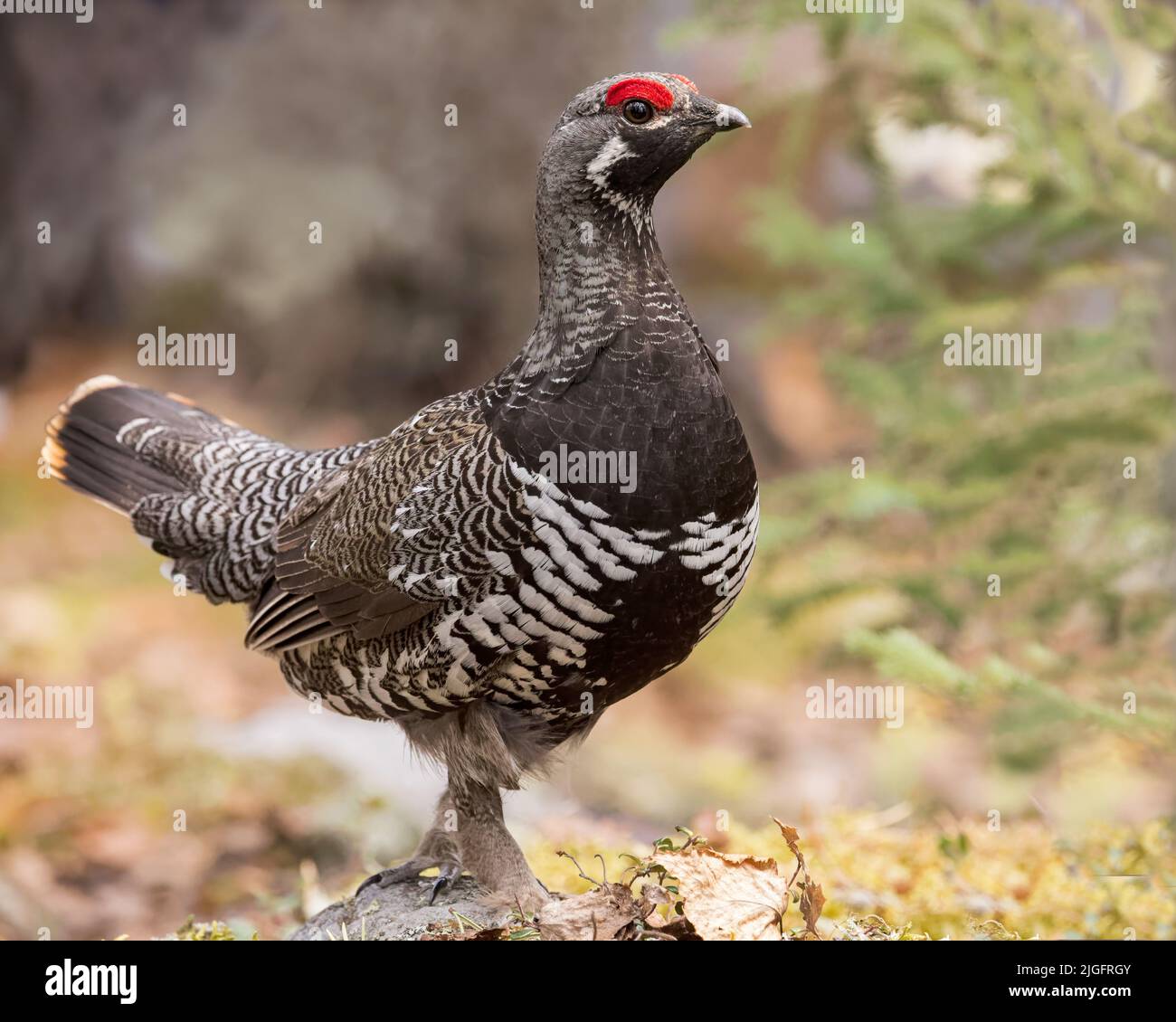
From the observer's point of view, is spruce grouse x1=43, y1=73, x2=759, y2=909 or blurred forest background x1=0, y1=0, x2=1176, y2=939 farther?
blurred forest background x1=0, y1=0, x2=1176, y2=939

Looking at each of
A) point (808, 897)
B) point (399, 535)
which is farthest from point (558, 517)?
point (808, 897)

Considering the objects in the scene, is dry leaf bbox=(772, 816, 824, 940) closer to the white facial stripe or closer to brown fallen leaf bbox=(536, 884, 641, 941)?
brown fallen leaf bbox=(536, 884, 641, 941)

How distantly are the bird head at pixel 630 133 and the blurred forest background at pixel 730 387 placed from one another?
1.66m

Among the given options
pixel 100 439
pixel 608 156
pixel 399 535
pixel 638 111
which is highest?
pixel 638 111

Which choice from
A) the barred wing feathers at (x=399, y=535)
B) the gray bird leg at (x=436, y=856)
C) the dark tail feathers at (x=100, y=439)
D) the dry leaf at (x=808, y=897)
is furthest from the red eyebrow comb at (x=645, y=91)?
the dark tail feathers at (x=100, y=439)

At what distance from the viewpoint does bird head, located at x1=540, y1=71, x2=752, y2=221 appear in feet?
9.70

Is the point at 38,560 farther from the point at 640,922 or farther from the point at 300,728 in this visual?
the point at 640,922

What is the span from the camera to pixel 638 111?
2.96 m

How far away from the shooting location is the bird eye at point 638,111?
9.69 ft

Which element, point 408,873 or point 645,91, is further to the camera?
point 408,873

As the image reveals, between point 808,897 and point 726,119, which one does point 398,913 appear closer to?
point 808,897

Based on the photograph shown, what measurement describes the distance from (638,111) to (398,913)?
2364 millimetres

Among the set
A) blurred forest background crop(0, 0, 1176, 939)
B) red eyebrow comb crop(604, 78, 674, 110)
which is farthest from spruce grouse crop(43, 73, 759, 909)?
blurred forest background crop(0, 0, 1176, 939)

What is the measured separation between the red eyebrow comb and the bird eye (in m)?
0.01
